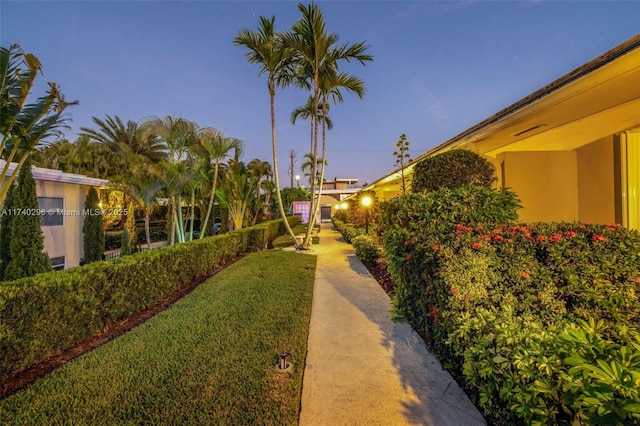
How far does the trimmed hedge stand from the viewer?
9.25 ft

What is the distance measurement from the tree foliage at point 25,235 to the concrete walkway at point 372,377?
652 cm

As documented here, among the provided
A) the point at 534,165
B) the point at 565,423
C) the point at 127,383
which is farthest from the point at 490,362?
the point at 534,165

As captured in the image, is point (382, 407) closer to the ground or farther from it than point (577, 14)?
closer to the ground

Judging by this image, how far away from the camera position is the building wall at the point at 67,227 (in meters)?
8.05

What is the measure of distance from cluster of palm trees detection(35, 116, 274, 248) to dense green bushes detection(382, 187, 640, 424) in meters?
7.45

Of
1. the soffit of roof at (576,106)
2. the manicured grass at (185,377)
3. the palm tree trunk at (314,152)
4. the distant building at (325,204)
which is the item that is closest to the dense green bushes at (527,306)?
the soffit of roof at (576,106)

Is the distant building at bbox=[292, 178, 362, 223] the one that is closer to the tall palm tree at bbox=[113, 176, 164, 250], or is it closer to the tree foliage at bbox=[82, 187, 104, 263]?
the tree foliage at bbox=[82, 187, 104, 263]

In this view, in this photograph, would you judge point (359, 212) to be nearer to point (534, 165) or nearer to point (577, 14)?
point (534, 165)

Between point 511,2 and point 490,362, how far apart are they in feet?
35.3

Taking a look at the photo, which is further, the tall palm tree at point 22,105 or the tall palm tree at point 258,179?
the tall palm tree at point 258,179

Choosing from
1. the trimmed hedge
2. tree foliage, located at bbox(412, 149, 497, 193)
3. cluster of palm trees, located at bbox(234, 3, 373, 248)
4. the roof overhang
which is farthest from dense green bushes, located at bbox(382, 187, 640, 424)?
the roof overhang

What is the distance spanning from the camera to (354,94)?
35.4 feet

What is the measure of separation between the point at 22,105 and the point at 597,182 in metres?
11.0

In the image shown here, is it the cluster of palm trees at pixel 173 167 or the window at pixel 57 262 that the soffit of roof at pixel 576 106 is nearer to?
the cluster of palm trees at pixel 173 167
